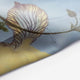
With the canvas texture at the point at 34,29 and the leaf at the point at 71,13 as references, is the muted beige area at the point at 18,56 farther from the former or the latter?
the leaf at the point at 71,13

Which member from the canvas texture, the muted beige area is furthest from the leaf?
the muted beige area

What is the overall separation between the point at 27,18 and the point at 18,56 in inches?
5.3

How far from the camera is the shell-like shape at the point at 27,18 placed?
1.73 feet

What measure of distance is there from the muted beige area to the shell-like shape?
4cm

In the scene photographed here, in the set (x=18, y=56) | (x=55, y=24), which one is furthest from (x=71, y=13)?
(x=18, y=56)

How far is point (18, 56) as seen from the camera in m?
0.55

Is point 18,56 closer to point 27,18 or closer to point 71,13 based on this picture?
point 27,18

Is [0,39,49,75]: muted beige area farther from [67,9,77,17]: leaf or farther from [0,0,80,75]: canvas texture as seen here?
[67,9,77,17]: leaf

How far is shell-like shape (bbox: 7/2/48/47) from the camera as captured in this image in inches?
20.7

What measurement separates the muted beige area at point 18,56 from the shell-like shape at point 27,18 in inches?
1.5

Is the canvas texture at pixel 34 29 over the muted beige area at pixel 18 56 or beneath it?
over

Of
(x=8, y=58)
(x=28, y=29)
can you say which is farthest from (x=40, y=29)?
(x=8, y=58)

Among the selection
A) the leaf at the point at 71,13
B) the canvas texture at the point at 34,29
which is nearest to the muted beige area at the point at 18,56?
the canvas texture at the point at 34,29

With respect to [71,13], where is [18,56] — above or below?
below
